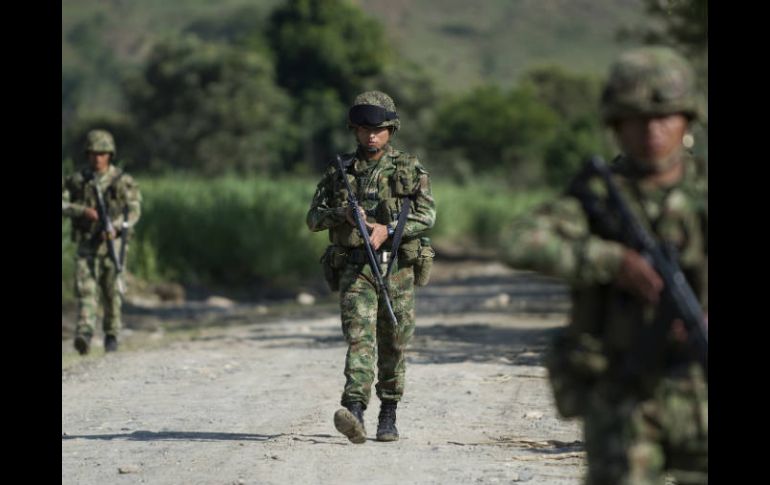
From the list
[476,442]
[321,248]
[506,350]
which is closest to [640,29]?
[321,248]

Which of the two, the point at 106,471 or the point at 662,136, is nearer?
the point at 662,136

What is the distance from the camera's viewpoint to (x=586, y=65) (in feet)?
573

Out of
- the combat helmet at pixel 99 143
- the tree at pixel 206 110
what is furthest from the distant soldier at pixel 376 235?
the tree at pixel 206 110

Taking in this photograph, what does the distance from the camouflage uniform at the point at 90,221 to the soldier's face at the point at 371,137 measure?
6.02m

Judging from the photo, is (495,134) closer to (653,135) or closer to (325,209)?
(325,209)

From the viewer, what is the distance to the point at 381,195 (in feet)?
29.9

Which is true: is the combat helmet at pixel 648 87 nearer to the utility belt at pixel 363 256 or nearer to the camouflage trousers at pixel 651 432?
the camouflage trousers at pixel 651 432

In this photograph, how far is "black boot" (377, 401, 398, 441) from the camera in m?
9.28

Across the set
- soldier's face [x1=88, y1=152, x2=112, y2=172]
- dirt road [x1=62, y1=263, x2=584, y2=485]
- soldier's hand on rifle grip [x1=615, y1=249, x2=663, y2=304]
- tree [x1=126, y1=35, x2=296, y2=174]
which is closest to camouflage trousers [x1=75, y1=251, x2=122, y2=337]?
dirt road [x1=62, y1=263, x2=584, y2=485]

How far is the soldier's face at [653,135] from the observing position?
16.7 feet

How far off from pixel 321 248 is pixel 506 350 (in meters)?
15.6

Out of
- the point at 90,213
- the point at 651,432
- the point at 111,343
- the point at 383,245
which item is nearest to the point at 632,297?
the point at 651,432

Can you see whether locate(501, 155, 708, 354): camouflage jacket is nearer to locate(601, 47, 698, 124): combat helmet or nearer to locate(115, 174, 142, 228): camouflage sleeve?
locate(601, 47, 698, 124): combat helmet
